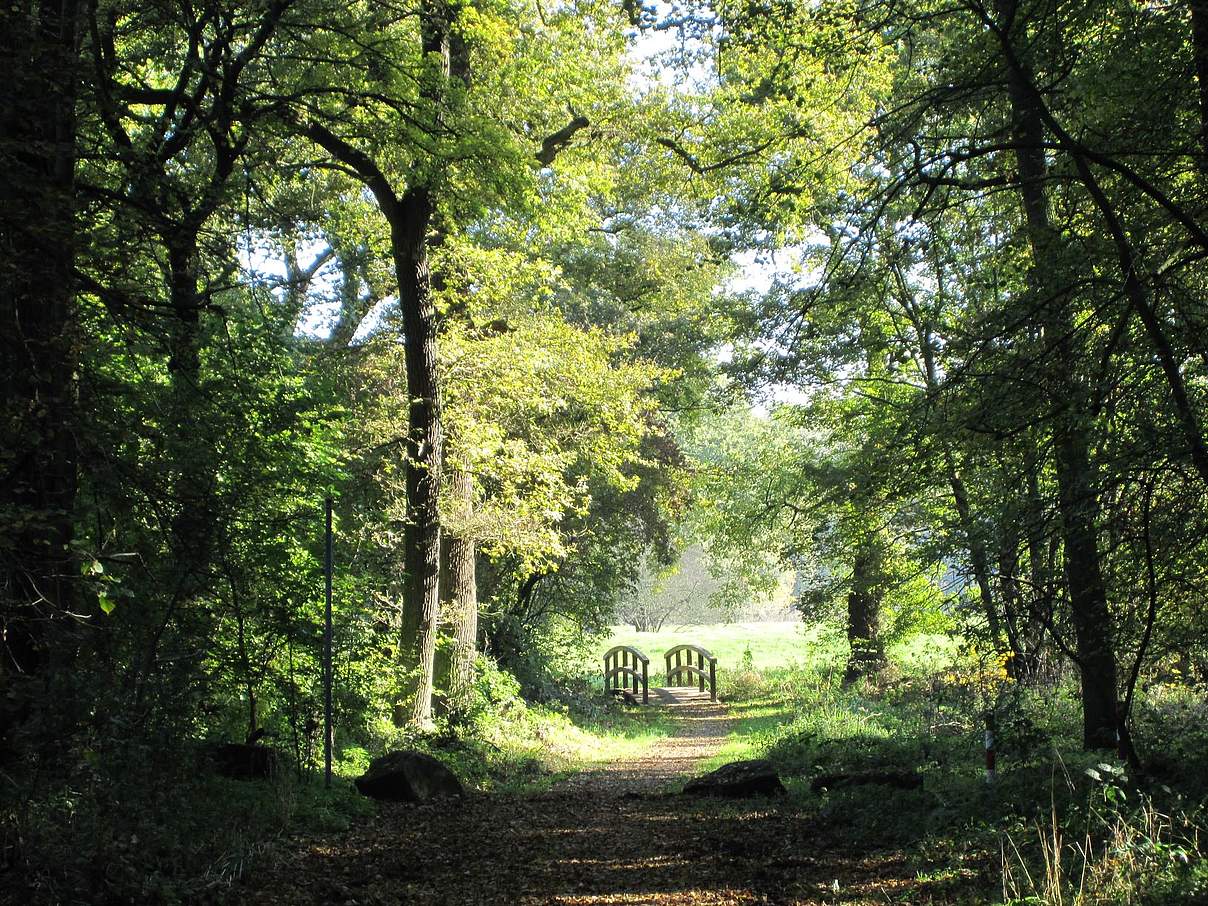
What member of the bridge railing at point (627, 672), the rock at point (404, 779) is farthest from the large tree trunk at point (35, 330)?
the bridge railing at point (627, 672)

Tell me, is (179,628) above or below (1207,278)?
below

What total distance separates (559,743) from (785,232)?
827 centimetres

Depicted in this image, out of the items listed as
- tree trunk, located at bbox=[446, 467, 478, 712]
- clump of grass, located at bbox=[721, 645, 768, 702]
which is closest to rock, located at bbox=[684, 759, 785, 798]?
tree trunk, located at bbox=[446, 467, 478, 712]

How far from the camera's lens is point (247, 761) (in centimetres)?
698

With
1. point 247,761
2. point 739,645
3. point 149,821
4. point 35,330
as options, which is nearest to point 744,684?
point 739,645

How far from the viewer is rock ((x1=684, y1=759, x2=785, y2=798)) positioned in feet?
26.3

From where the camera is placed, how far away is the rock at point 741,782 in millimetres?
8031

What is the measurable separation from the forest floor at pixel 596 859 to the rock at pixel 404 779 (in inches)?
6.7

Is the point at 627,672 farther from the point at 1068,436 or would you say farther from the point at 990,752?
the point at 1068,436

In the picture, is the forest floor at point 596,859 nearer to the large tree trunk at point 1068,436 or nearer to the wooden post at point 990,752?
the wooden post at point 990,752

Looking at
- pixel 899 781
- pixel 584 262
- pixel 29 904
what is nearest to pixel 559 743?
pixel 899 781

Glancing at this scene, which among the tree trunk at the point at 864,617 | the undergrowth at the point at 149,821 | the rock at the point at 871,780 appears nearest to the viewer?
the undergrowth at the point at 149,821

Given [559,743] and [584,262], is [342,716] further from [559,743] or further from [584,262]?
[584,262]

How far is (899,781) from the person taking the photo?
676 centimetres
